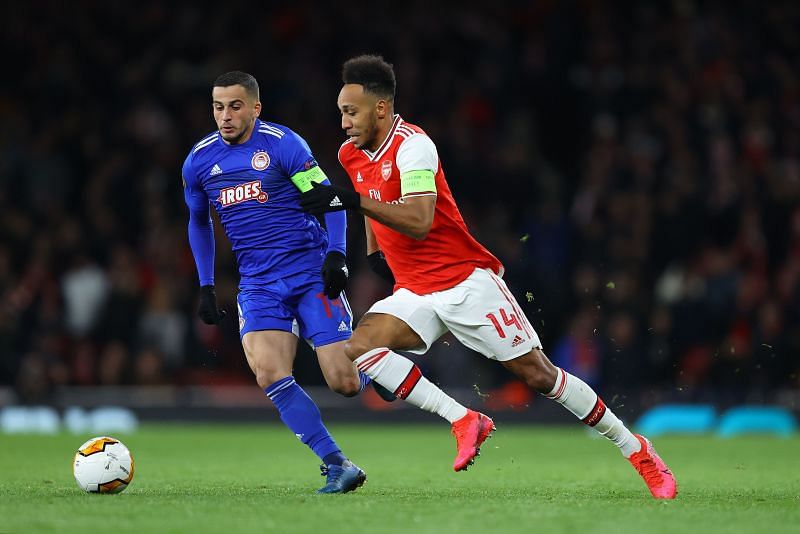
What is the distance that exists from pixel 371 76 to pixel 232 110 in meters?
0.93

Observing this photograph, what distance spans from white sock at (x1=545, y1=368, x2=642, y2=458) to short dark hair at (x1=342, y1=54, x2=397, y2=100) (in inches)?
72.3

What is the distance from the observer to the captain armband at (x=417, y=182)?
717 cm

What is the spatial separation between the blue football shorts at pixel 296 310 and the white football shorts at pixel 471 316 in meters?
0.47

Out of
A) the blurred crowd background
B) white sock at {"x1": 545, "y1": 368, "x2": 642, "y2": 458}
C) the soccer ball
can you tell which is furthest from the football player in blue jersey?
the blurred crowd background

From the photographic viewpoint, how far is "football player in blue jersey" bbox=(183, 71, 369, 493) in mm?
7699

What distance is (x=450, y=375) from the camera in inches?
597

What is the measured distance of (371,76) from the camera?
7.43 m

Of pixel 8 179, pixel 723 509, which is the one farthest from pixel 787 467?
pixel 8 179

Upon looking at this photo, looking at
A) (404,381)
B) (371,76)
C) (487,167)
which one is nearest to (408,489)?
(404,381)

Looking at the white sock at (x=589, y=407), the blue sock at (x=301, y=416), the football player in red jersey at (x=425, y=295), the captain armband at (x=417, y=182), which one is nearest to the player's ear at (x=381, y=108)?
the football player in red jersey at (x=425, y=295)

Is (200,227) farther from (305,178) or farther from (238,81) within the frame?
(238,81)

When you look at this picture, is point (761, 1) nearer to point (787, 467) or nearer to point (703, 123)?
point (703, 123)

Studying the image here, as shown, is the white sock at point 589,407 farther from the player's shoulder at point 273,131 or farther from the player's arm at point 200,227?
the player's arm at point 200,227

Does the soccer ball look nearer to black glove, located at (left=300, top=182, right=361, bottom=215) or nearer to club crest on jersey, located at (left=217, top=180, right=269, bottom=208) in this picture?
club crest on jersey, located at (left=217, top=180, right=269, bottom=208)
